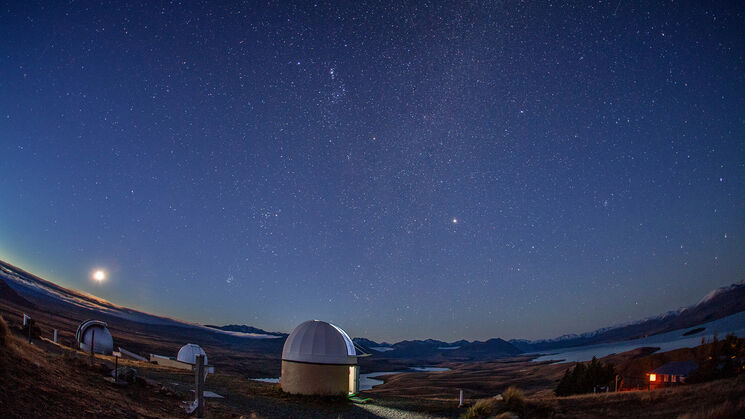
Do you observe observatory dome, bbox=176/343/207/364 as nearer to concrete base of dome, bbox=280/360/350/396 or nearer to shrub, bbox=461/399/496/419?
concrete base of dome, bbox=280/360/350/396

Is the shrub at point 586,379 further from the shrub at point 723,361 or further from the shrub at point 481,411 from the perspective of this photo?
the shrub at point 481,411

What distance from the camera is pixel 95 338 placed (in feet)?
86.0

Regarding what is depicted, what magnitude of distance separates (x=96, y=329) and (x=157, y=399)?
70.6 ft

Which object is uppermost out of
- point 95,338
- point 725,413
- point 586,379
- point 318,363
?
point 725,413

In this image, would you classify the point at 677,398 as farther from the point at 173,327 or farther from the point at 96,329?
the point at 173,327

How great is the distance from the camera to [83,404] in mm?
6559

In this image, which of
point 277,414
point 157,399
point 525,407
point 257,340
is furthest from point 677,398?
point 257,340

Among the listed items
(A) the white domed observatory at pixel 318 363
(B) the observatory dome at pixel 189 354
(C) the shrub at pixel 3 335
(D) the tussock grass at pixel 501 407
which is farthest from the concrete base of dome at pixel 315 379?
(B) the observatory dome at pixel 189 354

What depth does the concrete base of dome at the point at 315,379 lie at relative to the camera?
1655cm

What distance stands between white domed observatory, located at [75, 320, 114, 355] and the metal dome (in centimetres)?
1618

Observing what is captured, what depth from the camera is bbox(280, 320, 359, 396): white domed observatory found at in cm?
1658

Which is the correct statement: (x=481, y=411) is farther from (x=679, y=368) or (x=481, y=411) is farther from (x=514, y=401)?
(x=679, y=368)

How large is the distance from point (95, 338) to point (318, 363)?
1872cm

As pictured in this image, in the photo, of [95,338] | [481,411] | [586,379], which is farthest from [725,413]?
[95,338]
